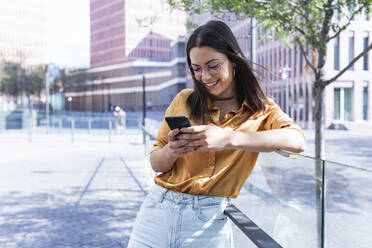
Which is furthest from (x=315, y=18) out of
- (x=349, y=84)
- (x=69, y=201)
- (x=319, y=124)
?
(x=349, y=84)

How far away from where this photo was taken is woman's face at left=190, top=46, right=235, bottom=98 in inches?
69.5

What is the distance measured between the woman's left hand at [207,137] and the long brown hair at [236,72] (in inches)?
12.5

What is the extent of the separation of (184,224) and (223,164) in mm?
276

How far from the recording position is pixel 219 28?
5.85 feet

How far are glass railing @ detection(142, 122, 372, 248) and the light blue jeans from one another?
0.18 m

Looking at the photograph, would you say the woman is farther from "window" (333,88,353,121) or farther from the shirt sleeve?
"window" (333,88,353,121)

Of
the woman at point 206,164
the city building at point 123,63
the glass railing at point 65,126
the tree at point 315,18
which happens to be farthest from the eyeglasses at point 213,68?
the city building at point 123,63

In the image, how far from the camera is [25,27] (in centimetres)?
10925

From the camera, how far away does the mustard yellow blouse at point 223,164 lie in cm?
174

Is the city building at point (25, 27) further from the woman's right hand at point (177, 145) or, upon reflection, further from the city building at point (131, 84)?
the woman's right hand at point (177, 145)

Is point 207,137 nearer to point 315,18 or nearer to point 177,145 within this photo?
point 177,145

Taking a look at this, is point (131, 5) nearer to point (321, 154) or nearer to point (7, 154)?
point (7, 154)

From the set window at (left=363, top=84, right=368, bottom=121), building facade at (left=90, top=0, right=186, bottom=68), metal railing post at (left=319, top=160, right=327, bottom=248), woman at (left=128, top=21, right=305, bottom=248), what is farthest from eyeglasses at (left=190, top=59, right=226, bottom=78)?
building facade at (left=90, top=0, right=186, bottom=68)

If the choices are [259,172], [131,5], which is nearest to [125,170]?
[259,172]
